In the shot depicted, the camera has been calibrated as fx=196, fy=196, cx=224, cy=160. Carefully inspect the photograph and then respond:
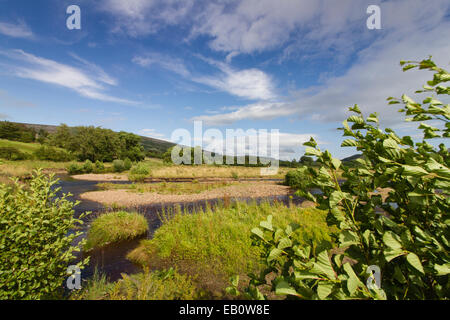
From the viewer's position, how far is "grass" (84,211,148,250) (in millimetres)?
7004

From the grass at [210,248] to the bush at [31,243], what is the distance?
2.73m

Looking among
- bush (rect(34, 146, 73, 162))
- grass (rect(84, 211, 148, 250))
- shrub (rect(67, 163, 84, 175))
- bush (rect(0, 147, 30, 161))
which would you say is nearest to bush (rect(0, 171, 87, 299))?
grass (rect(84, 211, 148, 250))

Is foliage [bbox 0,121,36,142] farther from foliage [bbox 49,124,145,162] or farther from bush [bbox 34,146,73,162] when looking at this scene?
bush [bbox 34,146,73,162]

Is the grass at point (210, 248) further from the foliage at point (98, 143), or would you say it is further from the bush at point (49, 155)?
the foliage at point (98, 143)

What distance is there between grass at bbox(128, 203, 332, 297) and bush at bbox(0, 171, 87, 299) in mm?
2728

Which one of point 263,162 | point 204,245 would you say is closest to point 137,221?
point 204,245

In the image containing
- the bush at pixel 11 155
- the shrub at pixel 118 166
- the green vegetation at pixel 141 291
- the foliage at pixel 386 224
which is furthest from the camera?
the bush at pixel 11 155

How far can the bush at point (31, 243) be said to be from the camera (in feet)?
7.41

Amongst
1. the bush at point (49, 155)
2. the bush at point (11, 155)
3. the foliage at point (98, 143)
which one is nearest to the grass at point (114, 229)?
the bush at point (11, 155)

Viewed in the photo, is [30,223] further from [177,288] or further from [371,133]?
[371,133]
